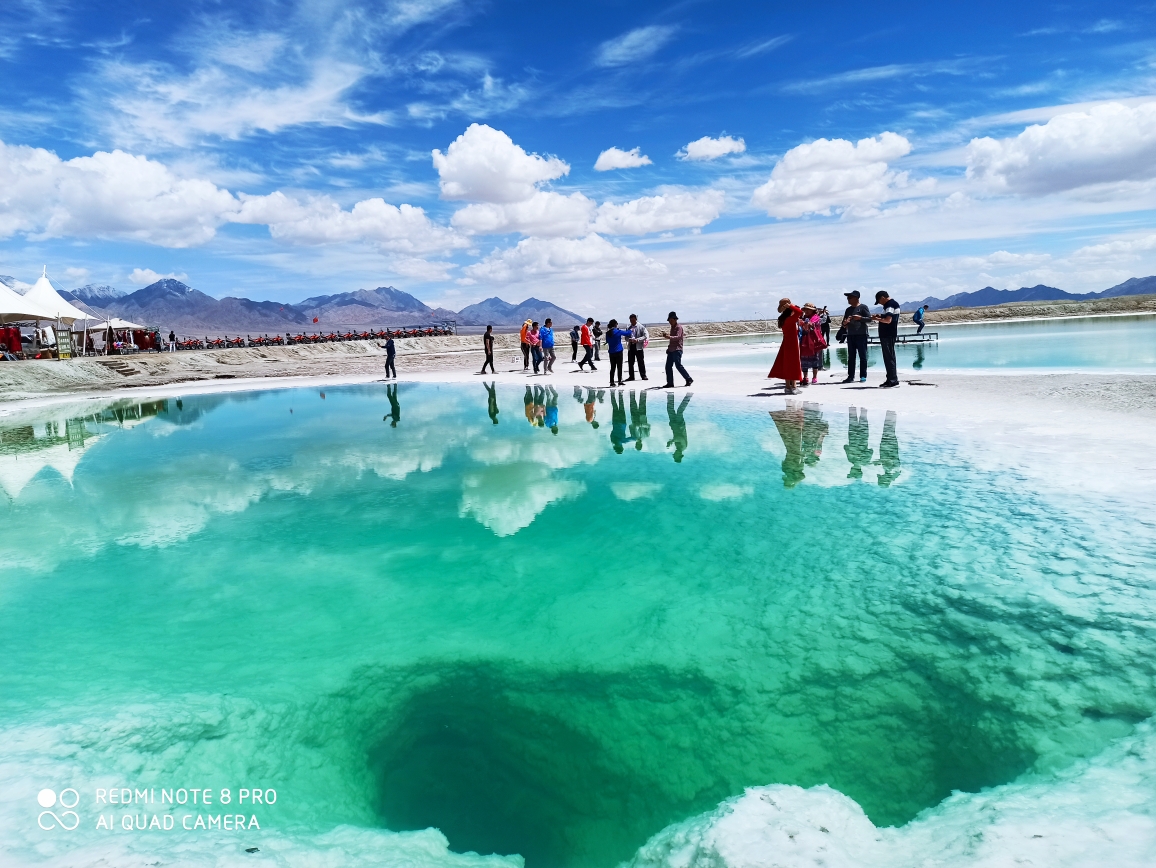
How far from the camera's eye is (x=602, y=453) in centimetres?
1163

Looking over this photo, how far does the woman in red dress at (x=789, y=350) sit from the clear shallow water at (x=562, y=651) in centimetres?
665

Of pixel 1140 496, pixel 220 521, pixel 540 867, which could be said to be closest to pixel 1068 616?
pixel 1140 496

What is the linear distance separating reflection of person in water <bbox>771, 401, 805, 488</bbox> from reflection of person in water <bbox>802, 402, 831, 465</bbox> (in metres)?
0.07

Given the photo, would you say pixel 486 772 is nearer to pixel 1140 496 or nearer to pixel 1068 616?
pixel 1068 616

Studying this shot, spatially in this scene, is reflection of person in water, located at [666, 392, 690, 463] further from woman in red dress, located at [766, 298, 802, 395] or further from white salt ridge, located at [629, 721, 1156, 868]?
white salt ridge, located at [629, 721, 1156, 868]

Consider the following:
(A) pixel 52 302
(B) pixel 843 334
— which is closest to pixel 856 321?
(B) pixel 843 334

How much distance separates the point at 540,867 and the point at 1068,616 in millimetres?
4123

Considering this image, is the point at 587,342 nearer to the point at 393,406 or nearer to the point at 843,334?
the point at 393,406

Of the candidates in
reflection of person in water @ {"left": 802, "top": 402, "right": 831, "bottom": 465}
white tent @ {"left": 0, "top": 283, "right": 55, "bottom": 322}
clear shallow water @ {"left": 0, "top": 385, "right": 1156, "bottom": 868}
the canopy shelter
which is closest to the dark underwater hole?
clear shallow water @ {"left": 0, "top": 385, "right": 1156, "bottom": 868}

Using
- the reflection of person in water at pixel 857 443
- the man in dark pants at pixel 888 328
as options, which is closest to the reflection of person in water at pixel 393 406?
the reflection of person in water at pixel 857 443

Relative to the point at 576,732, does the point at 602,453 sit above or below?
above

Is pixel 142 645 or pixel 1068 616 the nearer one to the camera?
pixel 1068 616

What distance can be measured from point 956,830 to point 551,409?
50.3 ft

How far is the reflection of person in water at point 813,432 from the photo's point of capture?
10320 millimetres
